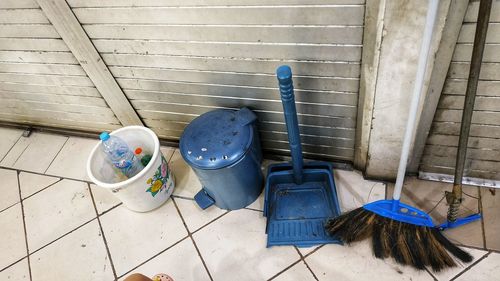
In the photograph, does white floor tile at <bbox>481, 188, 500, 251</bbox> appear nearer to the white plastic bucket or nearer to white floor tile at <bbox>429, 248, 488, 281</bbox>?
white floor tile at <bbox>429, 248, 488, 281</bbox>

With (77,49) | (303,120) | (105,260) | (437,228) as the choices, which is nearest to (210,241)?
(105,260)

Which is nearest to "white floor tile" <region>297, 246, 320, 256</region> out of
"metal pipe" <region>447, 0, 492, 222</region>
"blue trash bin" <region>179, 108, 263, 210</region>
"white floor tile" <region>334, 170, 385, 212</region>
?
"white floor tile" <region>334, 170, 385, 212</region>

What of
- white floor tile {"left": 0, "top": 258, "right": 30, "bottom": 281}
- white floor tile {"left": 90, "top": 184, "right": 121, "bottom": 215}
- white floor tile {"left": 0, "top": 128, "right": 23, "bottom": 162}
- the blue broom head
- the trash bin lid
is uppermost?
the trash bin lid

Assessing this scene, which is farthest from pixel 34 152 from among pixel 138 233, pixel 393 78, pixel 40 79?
pixel 393 78

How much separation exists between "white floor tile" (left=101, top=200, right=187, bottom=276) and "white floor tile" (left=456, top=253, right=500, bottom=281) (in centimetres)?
130

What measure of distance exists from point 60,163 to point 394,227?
209 centimetres

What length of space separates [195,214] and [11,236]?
109 cm

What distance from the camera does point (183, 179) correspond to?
2.04m

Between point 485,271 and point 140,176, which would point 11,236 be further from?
point 485,271

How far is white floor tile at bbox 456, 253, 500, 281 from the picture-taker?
142 centimetres

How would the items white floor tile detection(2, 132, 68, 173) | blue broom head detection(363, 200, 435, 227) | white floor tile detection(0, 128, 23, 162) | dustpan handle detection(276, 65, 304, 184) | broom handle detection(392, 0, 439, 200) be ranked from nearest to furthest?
broom handle detection(392, 0, 439, 200)
dustpan handle detection(276, 65, 304, 184)
blue broom head detection(363, 200, 435, 227)
white floor tile detection(2, 132, 68, 173)
white floor tile detection(0, 128, 23, 162)

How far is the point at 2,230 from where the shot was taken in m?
2.02

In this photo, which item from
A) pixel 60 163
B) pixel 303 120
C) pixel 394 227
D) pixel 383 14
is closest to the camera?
pixel 383 14

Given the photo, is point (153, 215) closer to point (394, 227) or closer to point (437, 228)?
point (394, 227)
